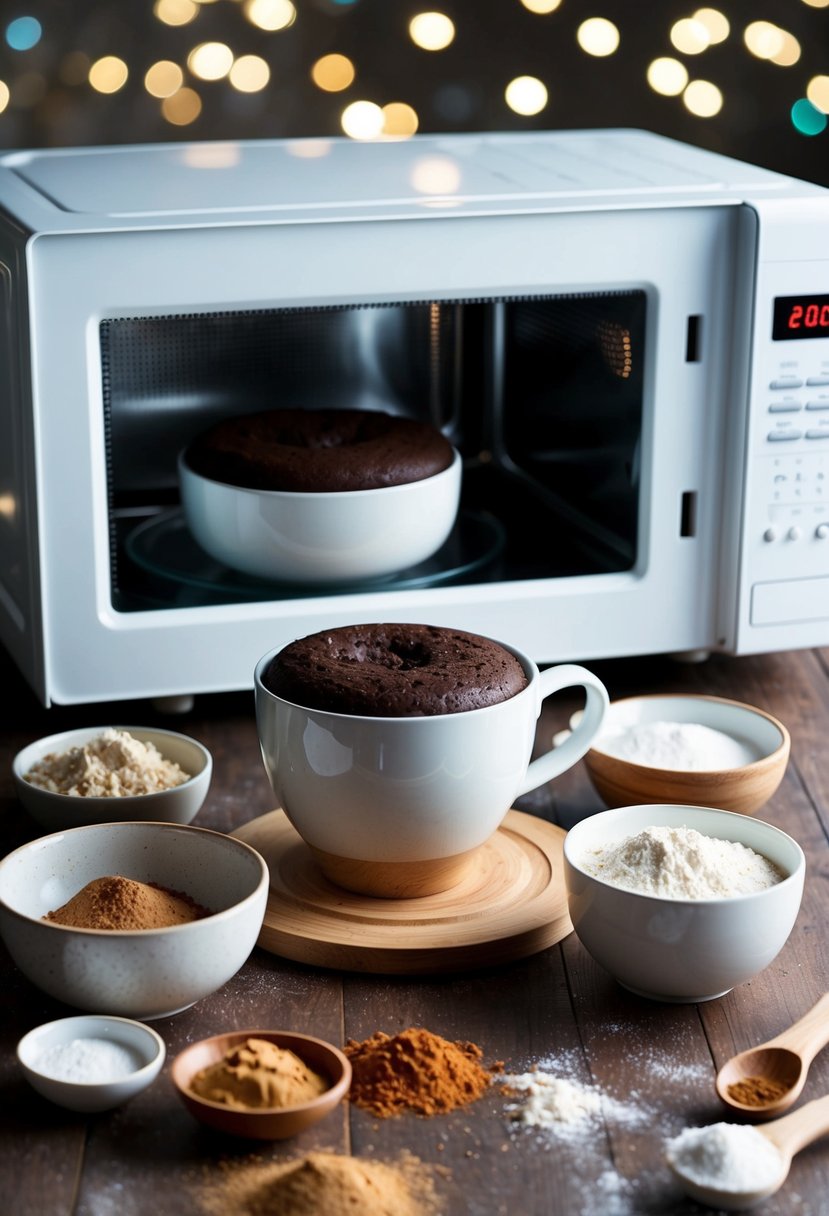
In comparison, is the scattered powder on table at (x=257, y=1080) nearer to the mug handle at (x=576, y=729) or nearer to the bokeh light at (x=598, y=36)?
the mug handle at (x=576, y=729)

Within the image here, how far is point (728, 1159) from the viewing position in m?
0.67

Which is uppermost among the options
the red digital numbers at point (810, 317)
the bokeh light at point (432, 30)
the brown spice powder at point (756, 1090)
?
the bokeh light at point (432, 30)

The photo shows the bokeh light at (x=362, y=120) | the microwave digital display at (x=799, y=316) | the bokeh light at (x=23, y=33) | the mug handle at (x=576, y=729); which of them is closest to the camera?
the mug handle at (x=576, y=729)

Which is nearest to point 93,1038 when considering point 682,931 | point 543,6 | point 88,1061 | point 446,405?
point 88,1061

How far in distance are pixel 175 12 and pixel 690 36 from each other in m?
0.54

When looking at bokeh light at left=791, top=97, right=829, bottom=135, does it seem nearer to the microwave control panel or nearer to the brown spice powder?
the microwave control panel

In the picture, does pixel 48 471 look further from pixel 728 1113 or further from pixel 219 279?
pixel 728 1113

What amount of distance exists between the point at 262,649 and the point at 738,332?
1.35ft

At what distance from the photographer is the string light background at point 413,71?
1.51 m

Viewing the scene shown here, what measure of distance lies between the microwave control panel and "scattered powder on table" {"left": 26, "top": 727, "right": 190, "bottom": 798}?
460 millimetres

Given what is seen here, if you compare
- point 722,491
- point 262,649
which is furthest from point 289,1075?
point 722,491

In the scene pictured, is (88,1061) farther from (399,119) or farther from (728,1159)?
(399,119)

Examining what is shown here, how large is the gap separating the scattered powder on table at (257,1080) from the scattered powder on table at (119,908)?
0.09 meters

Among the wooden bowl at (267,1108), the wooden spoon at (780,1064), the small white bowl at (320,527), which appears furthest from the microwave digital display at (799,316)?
the wooden bowl at (267,1108)
